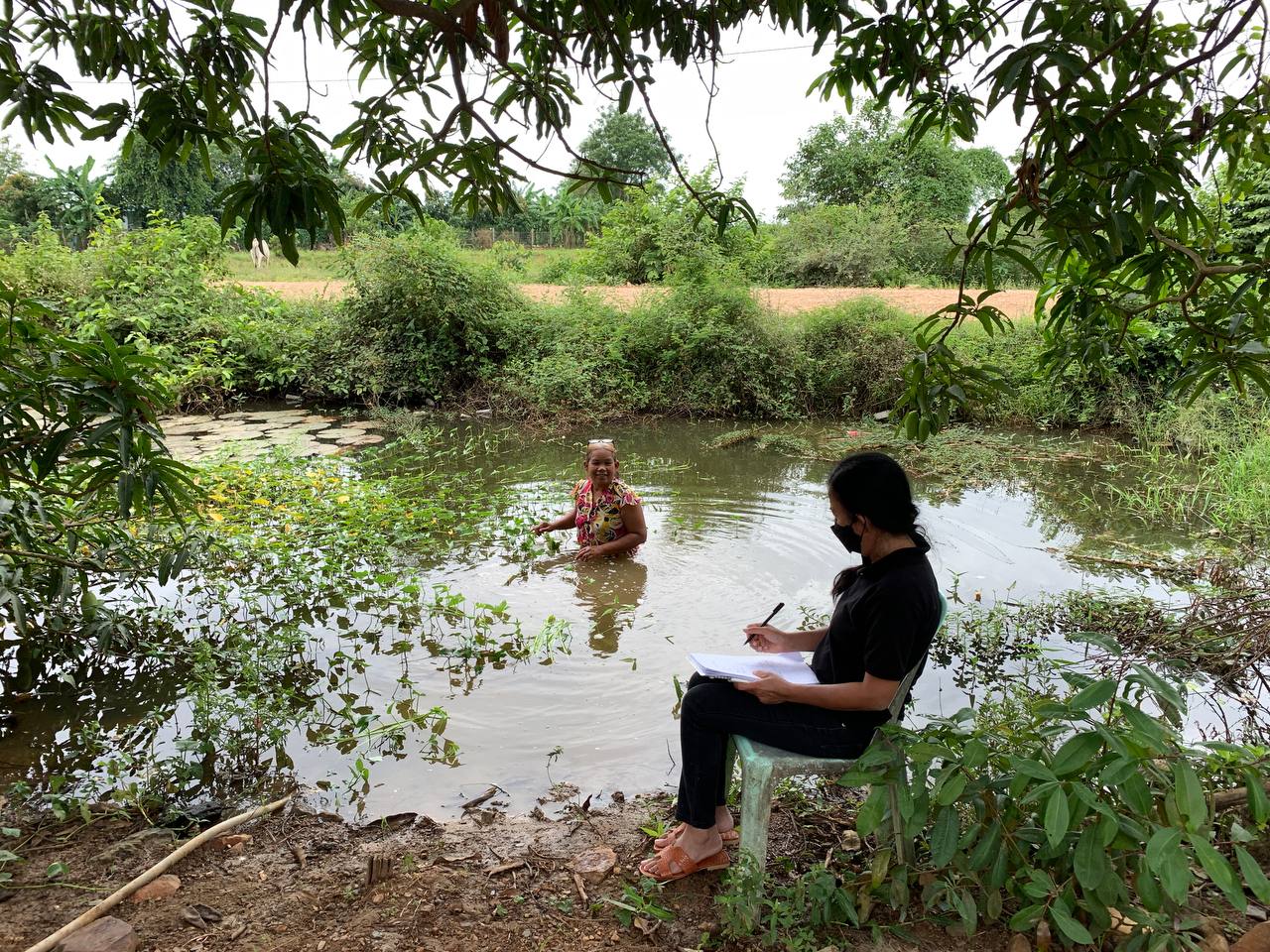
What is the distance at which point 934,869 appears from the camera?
2.24m

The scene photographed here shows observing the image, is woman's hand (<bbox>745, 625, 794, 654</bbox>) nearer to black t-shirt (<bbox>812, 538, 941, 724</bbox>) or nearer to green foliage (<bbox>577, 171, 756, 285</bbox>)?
black t-shirt (<bbox>812, 538, 941, 724</bbox>)

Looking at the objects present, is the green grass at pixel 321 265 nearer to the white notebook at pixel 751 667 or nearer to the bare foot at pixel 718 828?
the white notebook at pixel 751 667

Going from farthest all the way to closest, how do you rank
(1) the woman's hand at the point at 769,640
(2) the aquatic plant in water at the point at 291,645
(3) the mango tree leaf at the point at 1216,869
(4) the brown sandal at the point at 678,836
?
(2) the aquatic plant in water at the point at 291,645 → (1) the woman's hand at the point at 769,640 → (4) the brown sandal at the point at 678,836 → (3) the mango tree leaf at the point at 1216,869

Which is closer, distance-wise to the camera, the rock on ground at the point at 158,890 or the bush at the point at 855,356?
the rock on ground at the point at 158,890

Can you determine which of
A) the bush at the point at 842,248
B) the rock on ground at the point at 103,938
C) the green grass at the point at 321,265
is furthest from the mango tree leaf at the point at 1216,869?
the bush at the point at 842,248

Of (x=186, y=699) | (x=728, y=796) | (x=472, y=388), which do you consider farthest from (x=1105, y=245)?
(x=472, y=388)

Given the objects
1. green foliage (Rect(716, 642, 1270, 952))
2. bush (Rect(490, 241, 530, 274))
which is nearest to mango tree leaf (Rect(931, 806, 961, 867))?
green foliage (Rect(716, 642, 1270, 952))

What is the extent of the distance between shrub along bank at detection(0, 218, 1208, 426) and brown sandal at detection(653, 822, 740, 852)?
932cm

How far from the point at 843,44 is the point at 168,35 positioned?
84.4 inches

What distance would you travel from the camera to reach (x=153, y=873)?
2.55 meters

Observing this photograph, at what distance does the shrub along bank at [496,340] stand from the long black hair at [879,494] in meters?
9.51

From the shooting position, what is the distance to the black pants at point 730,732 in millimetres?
2447

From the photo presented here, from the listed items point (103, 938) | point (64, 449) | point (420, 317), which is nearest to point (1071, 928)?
point (103, 938)

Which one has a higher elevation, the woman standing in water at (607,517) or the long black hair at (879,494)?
the long black hair at (879,494)
